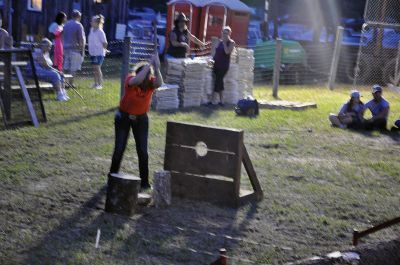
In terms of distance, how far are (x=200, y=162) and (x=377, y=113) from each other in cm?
767

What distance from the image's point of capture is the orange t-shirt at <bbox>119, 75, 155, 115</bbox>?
960 centimetres

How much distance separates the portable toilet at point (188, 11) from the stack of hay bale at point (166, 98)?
11826 mm

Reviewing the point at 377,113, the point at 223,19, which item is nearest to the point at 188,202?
the point at 377,113

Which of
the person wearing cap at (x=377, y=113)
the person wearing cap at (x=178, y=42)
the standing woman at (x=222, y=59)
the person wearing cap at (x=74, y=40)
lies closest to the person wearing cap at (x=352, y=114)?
the person wearing cap at (x=377, y=113)

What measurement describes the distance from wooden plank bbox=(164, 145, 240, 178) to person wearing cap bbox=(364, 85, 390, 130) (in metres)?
7.38

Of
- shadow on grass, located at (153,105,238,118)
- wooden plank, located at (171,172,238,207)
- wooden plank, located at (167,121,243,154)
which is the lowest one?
shadow on grass, located at (153,105,238,118)

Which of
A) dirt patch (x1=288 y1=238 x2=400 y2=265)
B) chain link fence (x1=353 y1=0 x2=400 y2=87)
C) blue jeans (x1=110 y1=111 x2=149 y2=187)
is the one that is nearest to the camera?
dirt patch (x1=288 y1=238 x2=400 y2=265)

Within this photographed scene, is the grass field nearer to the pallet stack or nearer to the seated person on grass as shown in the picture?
the seated person on grass

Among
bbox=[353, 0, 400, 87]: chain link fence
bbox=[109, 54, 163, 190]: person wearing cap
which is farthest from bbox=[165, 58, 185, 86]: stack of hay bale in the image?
bbox=[353, 0, 400, 87]: chain link fence

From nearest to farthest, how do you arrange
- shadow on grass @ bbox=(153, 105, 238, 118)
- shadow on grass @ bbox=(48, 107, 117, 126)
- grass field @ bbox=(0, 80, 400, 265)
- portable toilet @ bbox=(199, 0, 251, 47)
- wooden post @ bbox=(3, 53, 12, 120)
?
grass field @ bbox=(0, 80, 400, 265) < wooden post @ bbox=(3, 53, 12, 120) < shadow on grass @ bbox=(48, 107, 117, 126) < shadow on grass @ bbox=(153, 105, 238, 118) < portable toilet @ bbox=(199, 0, 251, 47)

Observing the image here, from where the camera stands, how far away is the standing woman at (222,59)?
17875 mm

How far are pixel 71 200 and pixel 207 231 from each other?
1802 mm

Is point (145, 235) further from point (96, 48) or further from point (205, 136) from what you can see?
point (96, 48)

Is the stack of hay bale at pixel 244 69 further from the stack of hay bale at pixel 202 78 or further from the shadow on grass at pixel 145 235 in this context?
the shadow on grass at pixel 145 235
